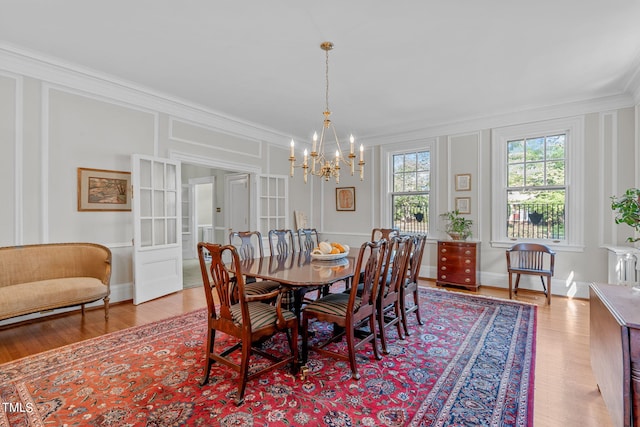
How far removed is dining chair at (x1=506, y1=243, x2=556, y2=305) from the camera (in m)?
4.18

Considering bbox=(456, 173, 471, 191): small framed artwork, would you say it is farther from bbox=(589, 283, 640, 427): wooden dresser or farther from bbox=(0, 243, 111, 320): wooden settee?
bbox=(0, 243, 111, 320): wooden settee

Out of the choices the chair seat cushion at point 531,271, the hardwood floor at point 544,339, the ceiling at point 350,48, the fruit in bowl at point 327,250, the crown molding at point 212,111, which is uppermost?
the ceiling at point 350,48

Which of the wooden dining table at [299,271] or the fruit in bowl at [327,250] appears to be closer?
the wooden dining table at [299,271]

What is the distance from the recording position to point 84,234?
3691mm

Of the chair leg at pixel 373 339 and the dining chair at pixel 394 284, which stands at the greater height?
the dining chair at pixel 394 284

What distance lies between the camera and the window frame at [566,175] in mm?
4332

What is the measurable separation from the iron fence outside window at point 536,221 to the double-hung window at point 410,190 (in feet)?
4.42

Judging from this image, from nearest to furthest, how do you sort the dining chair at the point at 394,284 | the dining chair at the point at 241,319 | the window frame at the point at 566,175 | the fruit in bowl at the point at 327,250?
1. the dining chair at the point at 241,319
2. the dining chair at the point at 394,284
3. the fruit in bowl at the point at 327,250
4. the window frame at the point at 566,175

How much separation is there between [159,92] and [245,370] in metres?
3.79

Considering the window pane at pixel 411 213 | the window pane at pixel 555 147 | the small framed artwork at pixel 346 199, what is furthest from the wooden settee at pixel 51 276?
the window pane at pixel 555 147

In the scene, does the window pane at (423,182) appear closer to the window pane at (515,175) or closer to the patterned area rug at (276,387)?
the window pane at (515,175)

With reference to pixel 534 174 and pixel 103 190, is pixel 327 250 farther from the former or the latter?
pixel 534 174

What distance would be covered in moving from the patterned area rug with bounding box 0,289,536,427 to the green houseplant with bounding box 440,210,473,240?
219 cm

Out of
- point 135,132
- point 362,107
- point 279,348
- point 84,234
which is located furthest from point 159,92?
point 279,348
